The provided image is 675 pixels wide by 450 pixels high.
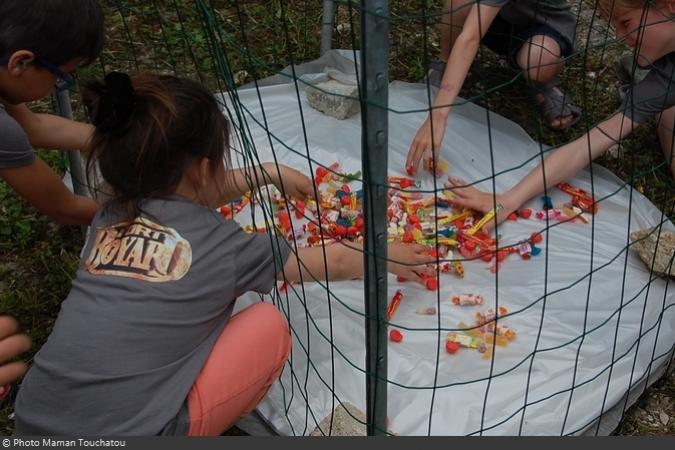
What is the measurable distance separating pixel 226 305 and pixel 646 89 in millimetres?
Result: 1469

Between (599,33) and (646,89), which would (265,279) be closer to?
(646,89)

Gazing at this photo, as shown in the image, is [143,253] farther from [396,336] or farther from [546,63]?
[546,63]

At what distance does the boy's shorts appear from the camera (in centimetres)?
283

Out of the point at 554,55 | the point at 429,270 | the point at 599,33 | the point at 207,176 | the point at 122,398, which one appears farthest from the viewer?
the point at 599,33

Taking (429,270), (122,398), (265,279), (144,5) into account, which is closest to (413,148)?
(429,270)

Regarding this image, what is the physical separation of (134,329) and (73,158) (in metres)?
1.00

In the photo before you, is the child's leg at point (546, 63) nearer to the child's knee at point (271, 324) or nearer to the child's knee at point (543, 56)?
the child's knee at point (543, 56)

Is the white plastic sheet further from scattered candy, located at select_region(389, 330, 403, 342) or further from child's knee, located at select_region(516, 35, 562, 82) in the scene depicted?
child's knee, located at select_region(516, 35, 562, 82)

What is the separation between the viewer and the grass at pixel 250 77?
2.23 metres

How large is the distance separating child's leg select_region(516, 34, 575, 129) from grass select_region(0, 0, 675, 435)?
0.05m

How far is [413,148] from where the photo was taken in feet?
8.13

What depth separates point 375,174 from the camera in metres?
1.27

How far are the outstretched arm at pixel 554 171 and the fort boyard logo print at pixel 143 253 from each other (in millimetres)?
1063

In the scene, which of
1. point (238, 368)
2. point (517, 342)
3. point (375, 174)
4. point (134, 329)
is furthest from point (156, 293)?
point (517, 342)
